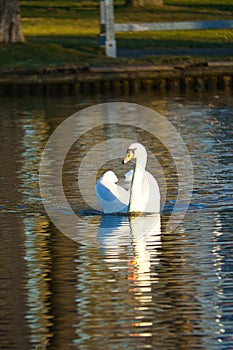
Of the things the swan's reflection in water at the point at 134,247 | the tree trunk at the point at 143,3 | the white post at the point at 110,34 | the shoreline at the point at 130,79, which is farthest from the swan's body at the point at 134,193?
the tree trunk at the point at 143,3

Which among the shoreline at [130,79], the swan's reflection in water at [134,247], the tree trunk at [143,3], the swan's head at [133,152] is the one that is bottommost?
the shoreline at [130,79]

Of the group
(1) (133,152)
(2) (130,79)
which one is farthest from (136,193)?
(2) (130,79)

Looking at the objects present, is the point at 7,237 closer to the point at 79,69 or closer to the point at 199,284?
the point at 199,284

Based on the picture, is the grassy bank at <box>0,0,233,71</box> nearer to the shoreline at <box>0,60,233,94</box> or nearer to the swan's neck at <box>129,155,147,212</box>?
the shoreline at <box>0,60,233,94</box>

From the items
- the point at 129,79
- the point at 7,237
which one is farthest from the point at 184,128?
the point at 7,237

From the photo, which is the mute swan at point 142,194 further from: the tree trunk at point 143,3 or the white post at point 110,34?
the tree trunk at point 143,3

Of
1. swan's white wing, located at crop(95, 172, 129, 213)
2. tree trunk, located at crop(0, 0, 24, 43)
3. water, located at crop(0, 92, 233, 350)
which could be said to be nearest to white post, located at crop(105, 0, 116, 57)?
tree trunk, located at crop(0, 0, 24, 43)

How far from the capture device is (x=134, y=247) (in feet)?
39.3

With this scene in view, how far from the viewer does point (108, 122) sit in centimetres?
2217

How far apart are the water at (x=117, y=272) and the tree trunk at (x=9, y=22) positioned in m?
11.7

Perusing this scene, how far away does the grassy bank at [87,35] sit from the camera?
28094 millimetres

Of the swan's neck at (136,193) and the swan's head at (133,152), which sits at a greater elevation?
the swan's head at (133,152)

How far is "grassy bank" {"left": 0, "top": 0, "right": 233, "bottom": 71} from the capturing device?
28.1 metres

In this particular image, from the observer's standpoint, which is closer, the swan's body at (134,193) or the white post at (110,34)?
the swan's body at (134,193)
